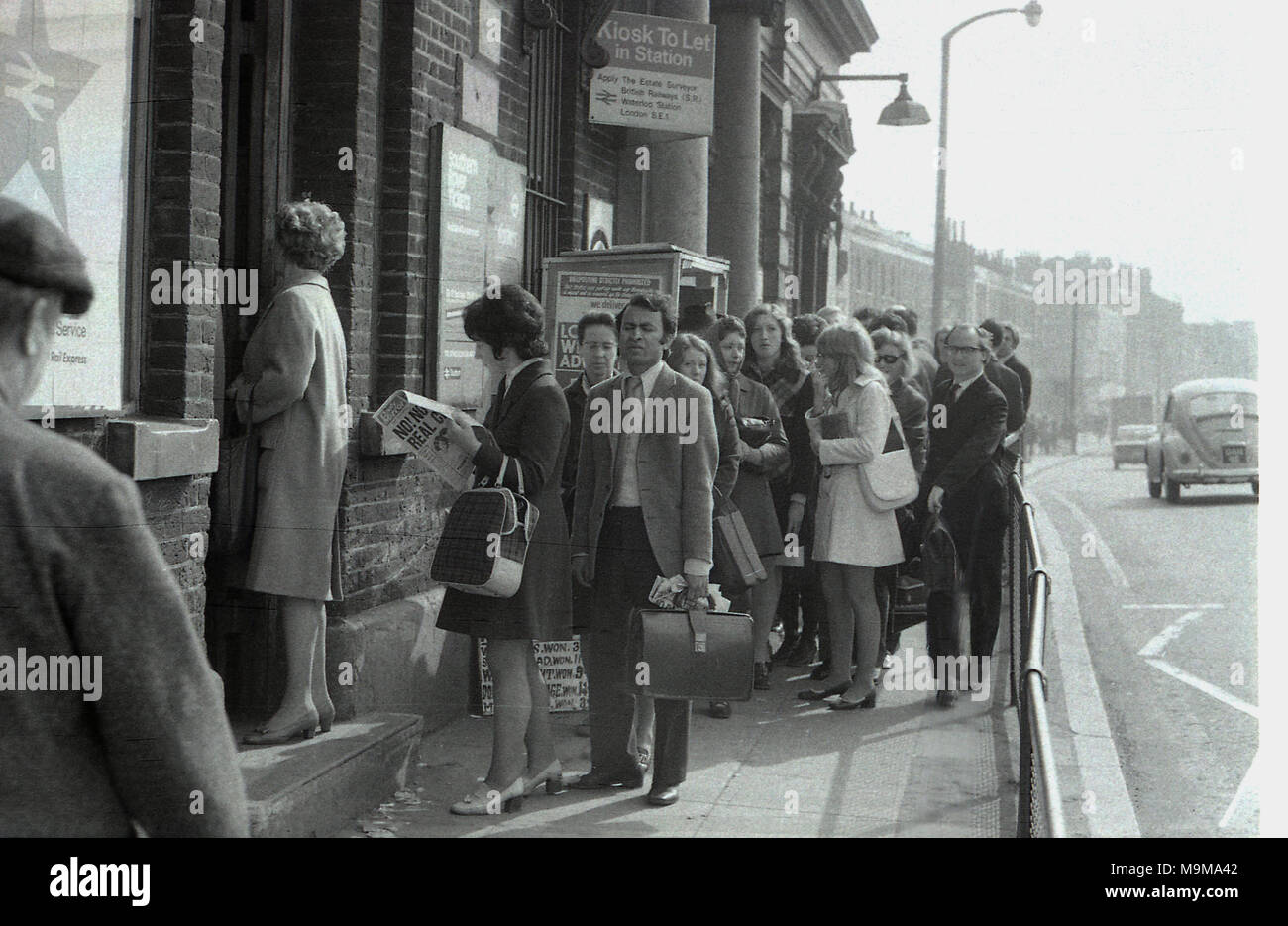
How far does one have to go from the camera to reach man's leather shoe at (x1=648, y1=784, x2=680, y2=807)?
5.57 metres

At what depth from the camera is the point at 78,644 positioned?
194 centimetres

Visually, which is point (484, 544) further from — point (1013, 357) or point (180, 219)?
point (1013, 357)

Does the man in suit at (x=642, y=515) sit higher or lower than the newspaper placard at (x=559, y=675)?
higher

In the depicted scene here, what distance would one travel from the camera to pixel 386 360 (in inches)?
261

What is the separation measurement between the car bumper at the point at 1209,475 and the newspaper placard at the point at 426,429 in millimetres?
18804

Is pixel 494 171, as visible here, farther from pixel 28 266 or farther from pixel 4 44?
pixel 28 266

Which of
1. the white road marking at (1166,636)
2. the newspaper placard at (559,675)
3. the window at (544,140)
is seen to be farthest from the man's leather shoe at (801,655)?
the white road marking at (1166,636)

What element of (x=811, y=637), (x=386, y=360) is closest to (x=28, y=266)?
(x=386, y=360)

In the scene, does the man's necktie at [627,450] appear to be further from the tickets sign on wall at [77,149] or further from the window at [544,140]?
the window at [544,140]

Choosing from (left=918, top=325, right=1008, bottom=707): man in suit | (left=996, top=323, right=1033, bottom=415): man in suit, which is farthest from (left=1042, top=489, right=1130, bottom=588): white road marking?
(left=918, top=325, right=1008, bottom=707): man in suit

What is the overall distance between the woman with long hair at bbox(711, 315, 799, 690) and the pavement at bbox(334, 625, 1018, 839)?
83cm

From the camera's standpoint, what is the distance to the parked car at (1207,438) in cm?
2148

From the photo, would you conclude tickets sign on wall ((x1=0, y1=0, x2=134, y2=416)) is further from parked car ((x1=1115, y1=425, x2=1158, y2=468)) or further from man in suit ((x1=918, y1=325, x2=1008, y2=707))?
parked car ((x1=1115, y1=425, x2=1158, y2=468))

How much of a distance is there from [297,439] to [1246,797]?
4338mm
